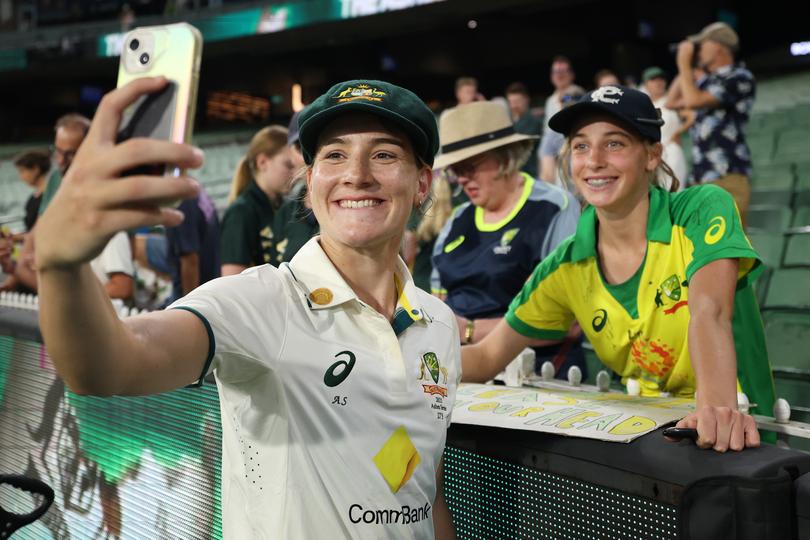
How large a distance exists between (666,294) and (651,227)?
18cm

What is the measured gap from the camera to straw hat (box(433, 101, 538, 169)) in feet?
11.0

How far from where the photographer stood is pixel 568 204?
3.18 m

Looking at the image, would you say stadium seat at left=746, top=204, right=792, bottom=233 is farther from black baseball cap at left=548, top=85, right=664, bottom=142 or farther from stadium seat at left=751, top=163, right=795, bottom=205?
black baseball cap at left=548, top=85, right=664, bottom=142

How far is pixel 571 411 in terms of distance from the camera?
1.70m

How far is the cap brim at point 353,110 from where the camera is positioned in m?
1.45

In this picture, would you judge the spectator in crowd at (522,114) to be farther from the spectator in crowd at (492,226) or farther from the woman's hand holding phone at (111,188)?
the woman's hand holding phone at (111,188)

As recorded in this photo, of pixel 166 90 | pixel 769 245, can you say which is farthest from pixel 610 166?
pixel 769 245

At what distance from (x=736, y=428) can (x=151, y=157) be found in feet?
3.58

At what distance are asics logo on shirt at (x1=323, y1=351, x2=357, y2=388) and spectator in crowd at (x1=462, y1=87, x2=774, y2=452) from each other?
0.86m

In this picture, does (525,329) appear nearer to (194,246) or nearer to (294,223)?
(294,223)

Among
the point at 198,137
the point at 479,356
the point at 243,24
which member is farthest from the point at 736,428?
the point at 198,137

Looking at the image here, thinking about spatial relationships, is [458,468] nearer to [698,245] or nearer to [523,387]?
[523,387]

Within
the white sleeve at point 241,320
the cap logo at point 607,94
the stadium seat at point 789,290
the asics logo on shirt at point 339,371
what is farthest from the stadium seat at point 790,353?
the white sleeve at point 241,320

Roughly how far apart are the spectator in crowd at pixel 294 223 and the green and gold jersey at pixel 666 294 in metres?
0.87
